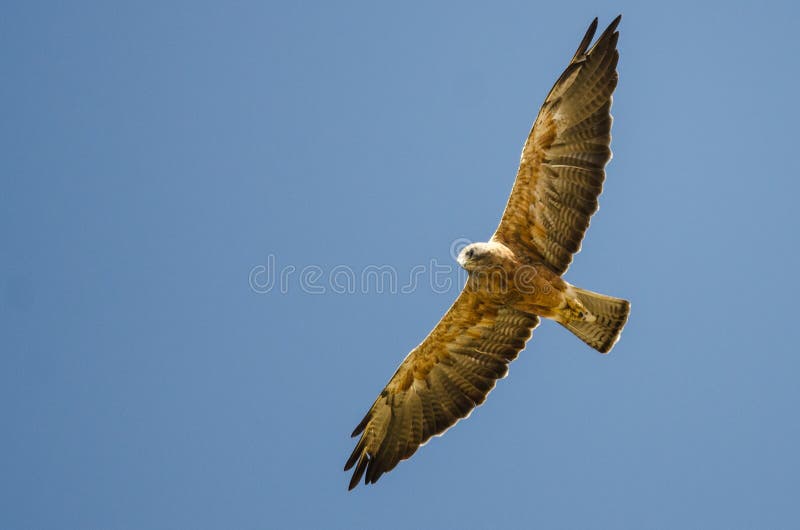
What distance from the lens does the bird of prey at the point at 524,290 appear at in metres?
9.45

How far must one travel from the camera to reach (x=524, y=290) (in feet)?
32.1

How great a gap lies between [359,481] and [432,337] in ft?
6.80

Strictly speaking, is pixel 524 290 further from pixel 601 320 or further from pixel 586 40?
pixel 586 40

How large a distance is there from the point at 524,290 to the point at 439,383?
1698 millimetres

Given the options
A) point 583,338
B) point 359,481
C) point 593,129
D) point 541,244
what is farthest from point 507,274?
point 359,481

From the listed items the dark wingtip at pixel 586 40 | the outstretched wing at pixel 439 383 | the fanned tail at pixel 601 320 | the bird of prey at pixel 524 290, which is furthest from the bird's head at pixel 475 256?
the dark wingtip at pixel 586 40

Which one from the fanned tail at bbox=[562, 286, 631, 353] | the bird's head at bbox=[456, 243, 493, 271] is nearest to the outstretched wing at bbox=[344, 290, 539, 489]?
the fanned tail at bbox=[562, 286, 631, 353]

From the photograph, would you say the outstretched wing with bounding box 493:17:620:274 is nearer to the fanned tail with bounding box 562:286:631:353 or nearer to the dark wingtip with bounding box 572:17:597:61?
the dark wingtip with bounding box 572:17:597:61

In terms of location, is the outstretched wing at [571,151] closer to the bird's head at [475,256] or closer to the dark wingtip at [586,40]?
the dark wingtip at [586,40]

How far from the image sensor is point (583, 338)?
10.1m

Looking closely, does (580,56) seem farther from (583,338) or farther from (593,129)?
(583,338)

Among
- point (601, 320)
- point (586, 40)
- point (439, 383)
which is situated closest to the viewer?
point (586, 40)

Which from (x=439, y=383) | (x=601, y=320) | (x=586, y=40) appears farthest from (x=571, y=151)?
(x=439, y=383)

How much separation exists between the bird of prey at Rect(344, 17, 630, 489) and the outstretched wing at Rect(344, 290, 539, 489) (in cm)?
1
